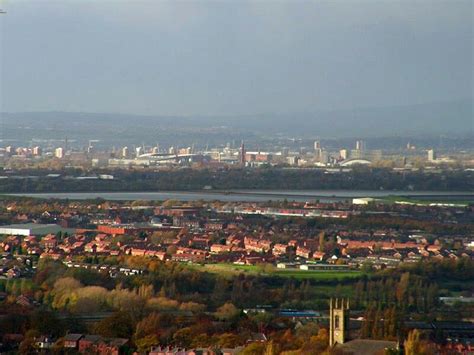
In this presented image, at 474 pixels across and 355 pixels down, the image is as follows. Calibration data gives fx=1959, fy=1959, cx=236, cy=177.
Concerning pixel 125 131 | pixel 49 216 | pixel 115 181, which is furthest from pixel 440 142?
pixel 49 216

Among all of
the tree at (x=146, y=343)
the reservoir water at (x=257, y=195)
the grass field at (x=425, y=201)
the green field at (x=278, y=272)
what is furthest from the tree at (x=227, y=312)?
the reservoir water at (x=257, y=195)

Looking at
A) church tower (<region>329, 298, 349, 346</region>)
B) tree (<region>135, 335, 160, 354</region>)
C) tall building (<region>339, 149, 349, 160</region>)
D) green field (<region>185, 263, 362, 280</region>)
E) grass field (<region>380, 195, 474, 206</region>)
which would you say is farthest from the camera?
tall building (<region>339, 149, 349, 160</region>)

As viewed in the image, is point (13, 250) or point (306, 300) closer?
point (306, 300)

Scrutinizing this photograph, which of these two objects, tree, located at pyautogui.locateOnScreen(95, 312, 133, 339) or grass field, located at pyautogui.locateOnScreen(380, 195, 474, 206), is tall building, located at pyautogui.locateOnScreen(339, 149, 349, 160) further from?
tree, located at pyautogui.locateOnScreen(95, 312, 133, 339)

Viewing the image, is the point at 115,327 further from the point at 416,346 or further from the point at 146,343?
the point at 416,346

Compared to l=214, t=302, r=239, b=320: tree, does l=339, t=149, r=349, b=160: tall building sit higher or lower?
lower

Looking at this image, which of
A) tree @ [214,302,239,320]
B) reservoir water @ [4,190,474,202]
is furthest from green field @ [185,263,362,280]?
reservoir water @ [4,190,474,202]

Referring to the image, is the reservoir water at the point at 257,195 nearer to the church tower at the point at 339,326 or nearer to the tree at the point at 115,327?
the tree at the point at 115,327

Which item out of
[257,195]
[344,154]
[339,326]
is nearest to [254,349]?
[339,326]

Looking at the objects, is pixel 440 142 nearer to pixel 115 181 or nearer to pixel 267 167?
pixel 267 167
